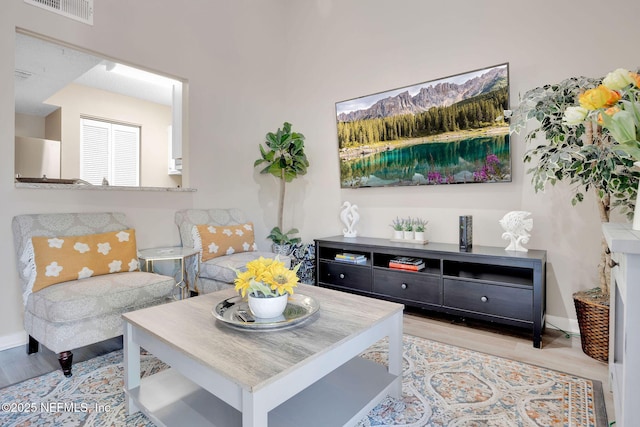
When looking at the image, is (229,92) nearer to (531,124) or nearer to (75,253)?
(75,253)

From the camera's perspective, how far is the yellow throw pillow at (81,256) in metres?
2.06

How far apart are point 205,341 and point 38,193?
6.88 feet

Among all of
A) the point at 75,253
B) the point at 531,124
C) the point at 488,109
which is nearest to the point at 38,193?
the point at 75,253

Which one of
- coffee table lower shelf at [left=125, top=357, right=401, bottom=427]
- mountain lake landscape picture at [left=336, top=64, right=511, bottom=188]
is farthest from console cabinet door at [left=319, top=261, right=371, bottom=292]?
coffee table lower shelf at [left=125, top=357, right=401, bottom=427]

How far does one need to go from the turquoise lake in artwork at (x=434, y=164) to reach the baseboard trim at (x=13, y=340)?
9.86 feet

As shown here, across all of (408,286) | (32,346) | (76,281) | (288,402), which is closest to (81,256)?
(76,281)

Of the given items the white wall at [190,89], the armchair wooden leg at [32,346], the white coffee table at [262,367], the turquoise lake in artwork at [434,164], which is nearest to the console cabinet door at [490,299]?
the turquoise lake in artwork at [434,164]

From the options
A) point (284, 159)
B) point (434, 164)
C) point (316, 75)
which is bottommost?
point (434, 164)

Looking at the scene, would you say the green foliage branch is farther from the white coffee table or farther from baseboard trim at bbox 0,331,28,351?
baseboard trim at bbox 0,331,28,351

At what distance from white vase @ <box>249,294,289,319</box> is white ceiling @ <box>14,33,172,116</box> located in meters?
2.70

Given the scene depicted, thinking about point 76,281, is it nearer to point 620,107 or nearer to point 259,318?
point 259,318

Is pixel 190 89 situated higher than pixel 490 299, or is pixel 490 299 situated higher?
pixel 190 89

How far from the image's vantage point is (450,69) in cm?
303

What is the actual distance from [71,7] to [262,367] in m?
3.08
